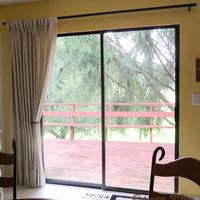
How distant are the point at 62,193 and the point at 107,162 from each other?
911mm

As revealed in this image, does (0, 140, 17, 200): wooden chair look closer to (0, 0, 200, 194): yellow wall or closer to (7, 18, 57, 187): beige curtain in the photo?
(7, 18, 57, 187): beige curtain

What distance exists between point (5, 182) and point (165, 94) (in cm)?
216

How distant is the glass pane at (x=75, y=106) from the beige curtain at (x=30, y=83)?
27cm

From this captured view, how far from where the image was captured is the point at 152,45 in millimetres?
3498

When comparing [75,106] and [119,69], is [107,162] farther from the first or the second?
[119,69]

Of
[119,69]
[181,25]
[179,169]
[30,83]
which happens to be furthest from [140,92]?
[179,169]

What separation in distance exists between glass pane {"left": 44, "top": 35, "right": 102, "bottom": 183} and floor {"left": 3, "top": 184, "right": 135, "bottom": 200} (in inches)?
10.5

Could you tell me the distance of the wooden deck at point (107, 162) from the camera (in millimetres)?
3920

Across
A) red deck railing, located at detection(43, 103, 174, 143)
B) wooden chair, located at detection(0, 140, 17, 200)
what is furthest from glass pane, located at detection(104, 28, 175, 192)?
wooden chair, located at detection(0, 140, 17, 200)

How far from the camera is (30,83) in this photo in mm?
3783

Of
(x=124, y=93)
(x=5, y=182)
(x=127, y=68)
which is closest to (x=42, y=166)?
(x=124, y=93)

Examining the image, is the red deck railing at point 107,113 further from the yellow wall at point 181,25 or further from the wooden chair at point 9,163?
the wooden chair at point 9,163

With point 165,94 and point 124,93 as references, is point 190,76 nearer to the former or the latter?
point 165,94

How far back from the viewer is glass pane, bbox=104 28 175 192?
11.4 feet
